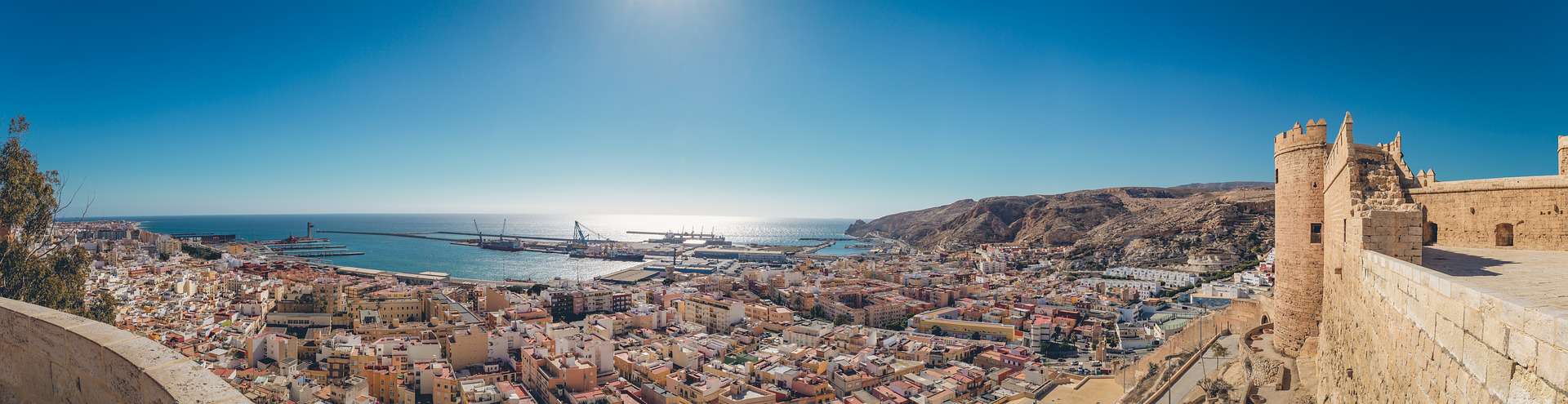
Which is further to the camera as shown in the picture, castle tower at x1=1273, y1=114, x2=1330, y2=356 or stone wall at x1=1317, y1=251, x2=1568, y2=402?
castle tower at x1=1273, y1=114, x2=1330, y2=356

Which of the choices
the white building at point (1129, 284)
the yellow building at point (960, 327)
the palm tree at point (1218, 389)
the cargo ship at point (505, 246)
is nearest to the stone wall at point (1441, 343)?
the palm tree at point (1218, 389)

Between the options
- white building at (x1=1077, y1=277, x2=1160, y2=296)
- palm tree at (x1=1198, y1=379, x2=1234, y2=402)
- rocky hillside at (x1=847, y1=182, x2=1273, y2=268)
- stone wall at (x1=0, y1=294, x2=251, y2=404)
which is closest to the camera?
stone wall at (x1=0, y1=294, x2=251, y2=404)

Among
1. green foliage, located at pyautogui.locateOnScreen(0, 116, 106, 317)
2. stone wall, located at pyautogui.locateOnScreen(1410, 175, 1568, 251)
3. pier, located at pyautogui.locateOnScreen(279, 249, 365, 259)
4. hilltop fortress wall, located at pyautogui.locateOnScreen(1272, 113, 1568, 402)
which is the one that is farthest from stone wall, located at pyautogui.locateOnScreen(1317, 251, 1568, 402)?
pier, located at pyautogui.locateOnScreen(279, 249, 365, 259)

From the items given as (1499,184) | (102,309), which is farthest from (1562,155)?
(102,309)

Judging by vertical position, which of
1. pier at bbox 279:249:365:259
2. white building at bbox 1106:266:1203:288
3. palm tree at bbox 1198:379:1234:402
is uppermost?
palm tree at bbox 1198:379:1234:402

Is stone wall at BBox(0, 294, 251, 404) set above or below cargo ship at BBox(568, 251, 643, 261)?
above

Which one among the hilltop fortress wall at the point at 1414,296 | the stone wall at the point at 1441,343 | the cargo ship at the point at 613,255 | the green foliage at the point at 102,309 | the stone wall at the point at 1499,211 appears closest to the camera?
the stone wall at the point at 1441,343

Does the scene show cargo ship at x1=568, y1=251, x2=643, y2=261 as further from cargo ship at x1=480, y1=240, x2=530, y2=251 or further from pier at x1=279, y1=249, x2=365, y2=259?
pier at x1=279, y1=249, x2=365, y2=259

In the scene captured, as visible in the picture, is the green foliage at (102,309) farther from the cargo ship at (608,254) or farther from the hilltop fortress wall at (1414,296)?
the cargo ship at (608,254)
